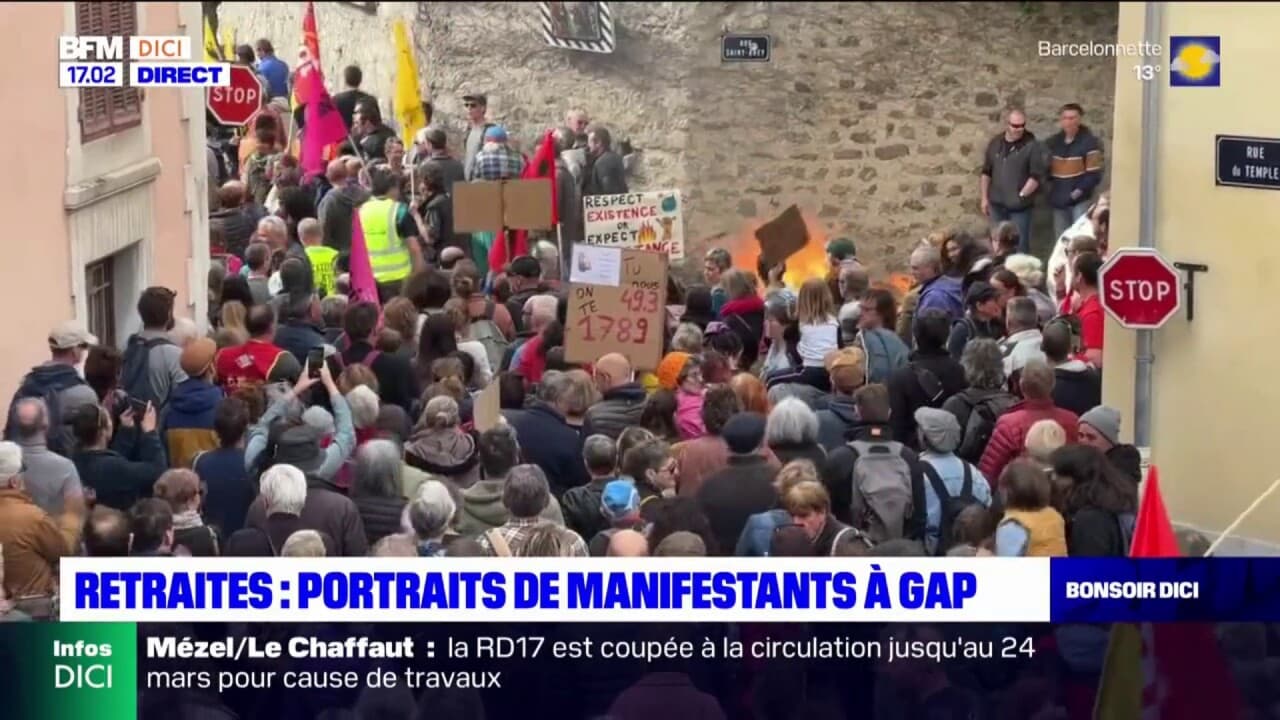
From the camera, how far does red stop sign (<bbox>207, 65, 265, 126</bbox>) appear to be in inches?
812

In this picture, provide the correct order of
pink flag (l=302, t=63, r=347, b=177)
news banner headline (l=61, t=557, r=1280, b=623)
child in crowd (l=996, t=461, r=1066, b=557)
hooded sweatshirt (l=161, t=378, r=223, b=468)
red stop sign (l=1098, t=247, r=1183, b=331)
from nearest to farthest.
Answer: news banner headline (l=61, t=557, r=1280, b=623)
child in crowd (l=996, t=461, r=1066, b=557)
hooded sweatshirt (l=161, t=378, r=223, b=468)
red stop sign (l=1098, t=247, r=1183, b=331)
pink flag (l=302, t=63, r=347, b=177)

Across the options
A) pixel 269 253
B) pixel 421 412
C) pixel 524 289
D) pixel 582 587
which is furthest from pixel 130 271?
pixel 582 587

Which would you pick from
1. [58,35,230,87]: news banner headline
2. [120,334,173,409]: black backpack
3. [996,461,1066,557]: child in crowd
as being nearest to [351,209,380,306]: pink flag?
[58,35,230,87]: news banner headline

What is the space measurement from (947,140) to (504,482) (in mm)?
11369

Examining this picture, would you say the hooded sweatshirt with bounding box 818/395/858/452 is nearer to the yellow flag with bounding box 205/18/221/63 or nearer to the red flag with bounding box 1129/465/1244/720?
the red flag with bounding box 1129/465/1244/720

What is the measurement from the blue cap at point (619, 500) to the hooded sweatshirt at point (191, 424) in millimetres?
2456

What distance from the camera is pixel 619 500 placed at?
909 centimetres

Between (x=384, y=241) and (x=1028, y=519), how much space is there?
25.9ft

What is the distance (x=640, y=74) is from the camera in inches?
797

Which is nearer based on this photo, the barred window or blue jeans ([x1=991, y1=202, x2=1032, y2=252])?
the barred window

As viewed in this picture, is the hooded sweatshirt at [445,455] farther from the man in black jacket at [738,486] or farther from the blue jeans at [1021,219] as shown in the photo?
the blue jeans at [1021,219]

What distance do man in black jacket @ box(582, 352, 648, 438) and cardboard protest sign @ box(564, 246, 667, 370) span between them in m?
0.82

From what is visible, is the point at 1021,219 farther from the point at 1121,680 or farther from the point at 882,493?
the point at 1121,680

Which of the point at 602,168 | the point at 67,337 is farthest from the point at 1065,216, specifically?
the point at 67,337
